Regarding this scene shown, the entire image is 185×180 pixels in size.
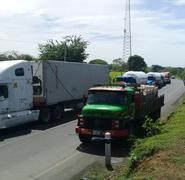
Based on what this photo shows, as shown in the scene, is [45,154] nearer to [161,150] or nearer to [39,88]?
[161,150]

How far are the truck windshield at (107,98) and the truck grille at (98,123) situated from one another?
39.6 inches

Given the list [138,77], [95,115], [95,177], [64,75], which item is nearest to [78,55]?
[138,77]

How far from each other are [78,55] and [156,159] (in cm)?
6649

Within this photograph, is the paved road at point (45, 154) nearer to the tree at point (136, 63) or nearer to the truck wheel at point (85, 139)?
the truck wheel at point (85, 139)

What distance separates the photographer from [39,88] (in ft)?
85.2

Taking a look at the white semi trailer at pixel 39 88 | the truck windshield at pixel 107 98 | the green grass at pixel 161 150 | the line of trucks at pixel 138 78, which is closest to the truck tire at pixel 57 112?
the white semi trailer at pixel 39 88

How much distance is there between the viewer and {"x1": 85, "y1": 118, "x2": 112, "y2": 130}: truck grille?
16906 millimetres

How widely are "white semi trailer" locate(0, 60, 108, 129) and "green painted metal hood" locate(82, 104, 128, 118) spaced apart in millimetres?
2935

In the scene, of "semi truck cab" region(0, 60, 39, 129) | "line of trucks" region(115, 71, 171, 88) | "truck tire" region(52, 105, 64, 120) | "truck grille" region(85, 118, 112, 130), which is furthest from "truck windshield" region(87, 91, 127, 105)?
"line of trucks" region(115, 71, 171, 88)

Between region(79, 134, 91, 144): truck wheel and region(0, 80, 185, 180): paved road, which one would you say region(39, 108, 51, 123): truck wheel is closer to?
region(0, 80, 185, 180): paved road

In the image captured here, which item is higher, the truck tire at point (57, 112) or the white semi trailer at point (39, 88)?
the white semi trailer at point (39, 88)

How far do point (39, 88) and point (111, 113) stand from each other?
979 centimetres

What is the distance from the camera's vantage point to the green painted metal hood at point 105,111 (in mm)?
16875

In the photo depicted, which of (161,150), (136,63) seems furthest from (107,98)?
(136,63)
